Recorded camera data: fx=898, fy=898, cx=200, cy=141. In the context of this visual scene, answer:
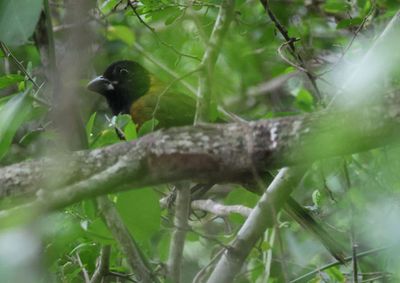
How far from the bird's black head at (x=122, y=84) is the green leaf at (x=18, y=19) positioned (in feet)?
7.84

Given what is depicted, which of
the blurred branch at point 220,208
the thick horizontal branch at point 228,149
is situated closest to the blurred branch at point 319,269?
the blurred branch at point 220,208

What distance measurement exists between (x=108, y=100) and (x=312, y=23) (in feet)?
4.46

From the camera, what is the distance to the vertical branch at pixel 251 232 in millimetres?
2967

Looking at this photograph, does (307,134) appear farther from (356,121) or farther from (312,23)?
(312,23)

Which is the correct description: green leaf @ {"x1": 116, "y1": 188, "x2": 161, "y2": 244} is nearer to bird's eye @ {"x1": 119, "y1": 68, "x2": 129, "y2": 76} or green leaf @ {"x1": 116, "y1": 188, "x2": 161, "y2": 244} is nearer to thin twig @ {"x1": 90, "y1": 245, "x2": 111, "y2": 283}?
thin twig @ {"x1": 90, "y1": 245, "x2": 111, "y2": 283}

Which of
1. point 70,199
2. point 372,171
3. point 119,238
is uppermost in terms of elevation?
point 70,199

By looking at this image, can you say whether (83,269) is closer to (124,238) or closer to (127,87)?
(124,238)

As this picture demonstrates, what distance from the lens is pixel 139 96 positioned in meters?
5.18

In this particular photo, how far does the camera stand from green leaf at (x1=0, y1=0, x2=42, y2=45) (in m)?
2.71

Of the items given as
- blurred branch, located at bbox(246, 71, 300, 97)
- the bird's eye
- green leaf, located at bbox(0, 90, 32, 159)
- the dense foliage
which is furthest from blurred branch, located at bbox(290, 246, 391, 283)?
blurred branch, located at bbox(246, 71, 300, 97)

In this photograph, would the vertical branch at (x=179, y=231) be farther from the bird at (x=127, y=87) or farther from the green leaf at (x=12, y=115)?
the bird at (x=127, y=87)

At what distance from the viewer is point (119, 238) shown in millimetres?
2746

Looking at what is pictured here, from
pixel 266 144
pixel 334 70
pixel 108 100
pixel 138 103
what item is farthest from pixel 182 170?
pixel 108 100

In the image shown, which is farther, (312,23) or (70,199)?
(312,23)
